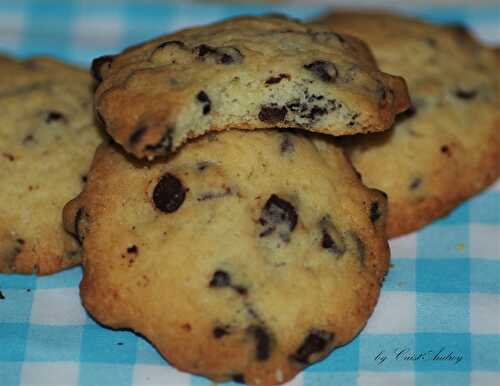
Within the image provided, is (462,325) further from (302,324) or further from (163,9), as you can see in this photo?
(163,9)

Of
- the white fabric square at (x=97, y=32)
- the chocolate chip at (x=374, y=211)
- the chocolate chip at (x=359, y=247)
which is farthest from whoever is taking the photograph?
the white fabric square at (x=97, y=32)

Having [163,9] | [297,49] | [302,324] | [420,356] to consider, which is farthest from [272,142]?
[163,9]

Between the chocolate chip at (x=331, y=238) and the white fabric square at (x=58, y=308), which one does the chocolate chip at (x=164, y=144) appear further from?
the white fabric square at (x=58, y=308)

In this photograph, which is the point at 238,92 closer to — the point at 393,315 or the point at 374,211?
the point at 374,211

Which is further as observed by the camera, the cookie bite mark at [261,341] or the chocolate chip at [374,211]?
the chocolate chip at [374,211]

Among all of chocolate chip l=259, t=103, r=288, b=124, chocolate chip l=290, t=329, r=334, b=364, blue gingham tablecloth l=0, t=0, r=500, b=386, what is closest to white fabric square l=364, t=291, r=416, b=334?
blue gingham tablecloth l=0, t=0, r=500, b=386

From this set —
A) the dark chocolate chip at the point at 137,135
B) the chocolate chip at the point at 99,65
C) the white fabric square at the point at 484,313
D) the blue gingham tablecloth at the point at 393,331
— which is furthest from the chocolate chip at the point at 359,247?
the chocolate chip at the point at 99,65

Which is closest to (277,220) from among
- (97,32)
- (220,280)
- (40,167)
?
(220,280)
